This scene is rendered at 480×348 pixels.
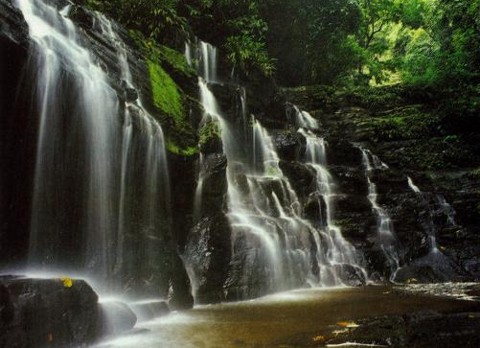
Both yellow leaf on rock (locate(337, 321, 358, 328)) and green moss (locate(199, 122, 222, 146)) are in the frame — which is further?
green moss (locate(199, 122, 222, 146))

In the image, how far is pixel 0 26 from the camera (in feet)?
17.2

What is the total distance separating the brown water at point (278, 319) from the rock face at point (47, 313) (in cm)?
38

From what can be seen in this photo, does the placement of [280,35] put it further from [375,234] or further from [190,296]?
[190,296]

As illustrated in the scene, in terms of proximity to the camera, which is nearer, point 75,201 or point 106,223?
point 75,201

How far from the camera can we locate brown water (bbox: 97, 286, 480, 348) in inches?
177

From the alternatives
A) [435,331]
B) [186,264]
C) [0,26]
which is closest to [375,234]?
[186,264]

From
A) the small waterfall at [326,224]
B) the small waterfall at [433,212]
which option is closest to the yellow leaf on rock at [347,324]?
the small waterfall at [326,224]

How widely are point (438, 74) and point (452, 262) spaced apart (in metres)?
10.5

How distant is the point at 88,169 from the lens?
651 cm

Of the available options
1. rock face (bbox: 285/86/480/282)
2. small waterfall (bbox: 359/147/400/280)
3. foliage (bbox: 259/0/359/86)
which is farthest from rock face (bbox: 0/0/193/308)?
foliage (bbox: 259/0/359/86)

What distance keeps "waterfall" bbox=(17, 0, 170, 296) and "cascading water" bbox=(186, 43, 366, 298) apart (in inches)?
78.7

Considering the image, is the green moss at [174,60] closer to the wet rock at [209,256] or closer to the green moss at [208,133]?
the green moss at [208,133]

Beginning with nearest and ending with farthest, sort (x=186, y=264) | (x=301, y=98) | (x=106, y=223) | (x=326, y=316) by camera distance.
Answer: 1. (x=326, y=316)
2. (x=106, y=223)
3. (x=186, y=264)
4. (x=301, y=98)

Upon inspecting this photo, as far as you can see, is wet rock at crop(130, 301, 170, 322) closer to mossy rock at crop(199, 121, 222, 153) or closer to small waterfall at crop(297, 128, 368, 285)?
mossy rock at crop(199, 121, 222, 153)
